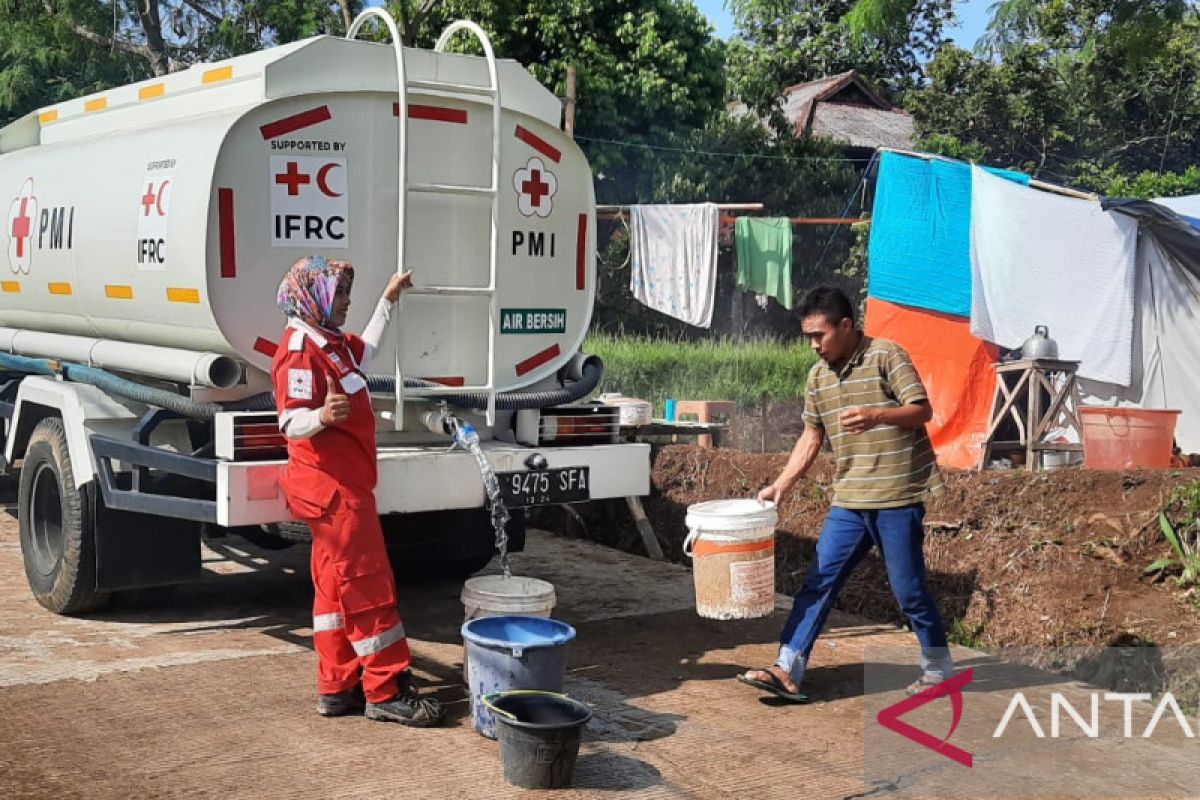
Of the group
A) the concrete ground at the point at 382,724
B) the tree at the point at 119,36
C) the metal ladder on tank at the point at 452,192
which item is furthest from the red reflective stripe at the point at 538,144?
the tree at the point at 119,36

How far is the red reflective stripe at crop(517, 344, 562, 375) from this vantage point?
684 centimetres

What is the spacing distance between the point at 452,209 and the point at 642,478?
167 centimetres

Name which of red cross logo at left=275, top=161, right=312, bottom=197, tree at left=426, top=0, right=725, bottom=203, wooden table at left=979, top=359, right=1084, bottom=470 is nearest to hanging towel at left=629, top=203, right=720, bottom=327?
wooden table at left=979, top=359, right=1084, bottom=470

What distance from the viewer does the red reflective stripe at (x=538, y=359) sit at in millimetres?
6844

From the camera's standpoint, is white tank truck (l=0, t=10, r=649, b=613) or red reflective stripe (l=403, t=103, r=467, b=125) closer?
white tank truck (l=0, t=10, r=649, b=613)

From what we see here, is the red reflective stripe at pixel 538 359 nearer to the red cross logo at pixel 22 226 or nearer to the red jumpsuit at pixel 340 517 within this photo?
the red jumpsuit at pixel 340 517

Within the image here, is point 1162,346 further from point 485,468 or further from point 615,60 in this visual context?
point 615,60

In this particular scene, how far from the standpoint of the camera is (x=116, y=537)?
685 cm

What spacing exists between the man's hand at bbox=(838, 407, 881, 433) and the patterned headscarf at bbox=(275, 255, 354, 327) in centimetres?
212

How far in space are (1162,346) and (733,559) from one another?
24.1 feet

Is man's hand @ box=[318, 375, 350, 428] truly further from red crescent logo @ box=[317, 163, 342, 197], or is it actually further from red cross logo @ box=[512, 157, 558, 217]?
red cross logo @ box=[512, 157, 558, 217]

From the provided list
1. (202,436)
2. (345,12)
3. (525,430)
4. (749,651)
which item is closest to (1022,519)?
(749,651)

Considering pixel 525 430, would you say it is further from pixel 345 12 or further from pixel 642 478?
pixel 345 12

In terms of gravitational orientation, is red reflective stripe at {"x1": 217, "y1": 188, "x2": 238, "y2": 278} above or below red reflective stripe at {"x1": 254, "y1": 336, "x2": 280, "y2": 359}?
above
